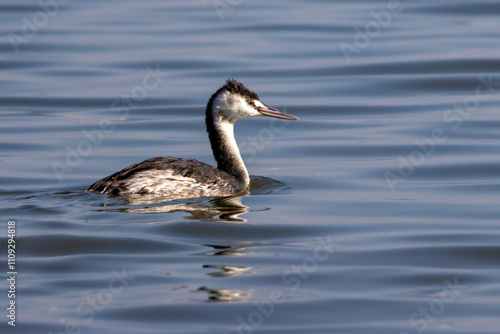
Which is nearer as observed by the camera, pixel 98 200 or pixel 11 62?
pixel 98 200

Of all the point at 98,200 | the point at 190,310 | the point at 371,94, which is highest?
the point at 371,94

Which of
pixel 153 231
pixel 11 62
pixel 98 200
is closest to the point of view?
pixel 153 231

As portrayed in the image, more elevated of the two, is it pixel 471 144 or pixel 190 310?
pixel 471 144

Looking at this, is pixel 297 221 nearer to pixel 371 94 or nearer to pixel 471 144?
pixel 471 144

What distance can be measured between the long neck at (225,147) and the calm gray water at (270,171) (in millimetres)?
318

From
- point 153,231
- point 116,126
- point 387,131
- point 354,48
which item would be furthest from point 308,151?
point 354,48

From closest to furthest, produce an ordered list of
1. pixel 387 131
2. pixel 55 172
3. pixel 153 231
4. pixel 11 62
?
pixel 153 231, pixel 55 172, pixel 387 131, pixel 11 62

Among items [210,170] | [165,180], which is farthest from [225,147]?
[165,180]

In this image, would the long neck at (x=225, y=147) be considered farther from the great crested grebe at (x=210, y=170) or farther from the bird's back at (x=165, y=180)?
the bird's back at (x=165, y=180)

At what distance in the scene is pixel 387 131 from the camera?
16.5 meters

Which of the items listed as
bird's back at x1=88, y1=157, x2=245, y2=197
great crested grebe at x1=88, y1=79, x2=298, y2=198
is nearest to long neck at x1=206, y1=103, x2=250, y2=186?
great crested grebe at x1=88, y1=79, x2=298, y2=198

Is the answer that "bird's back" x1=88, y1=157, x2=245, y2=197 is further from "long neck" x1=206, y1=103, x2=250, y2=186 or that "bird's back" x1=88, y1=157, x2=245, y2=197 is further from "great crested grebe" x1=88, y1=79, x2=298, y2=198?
"long neck" x1=206, y1=103, x2=250, y2=186

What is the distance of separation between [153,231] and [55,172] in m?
3.60

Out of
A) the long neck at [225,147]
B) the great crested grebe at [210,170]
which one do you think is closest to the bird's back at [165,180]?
the great crested grebe at [210,170]
